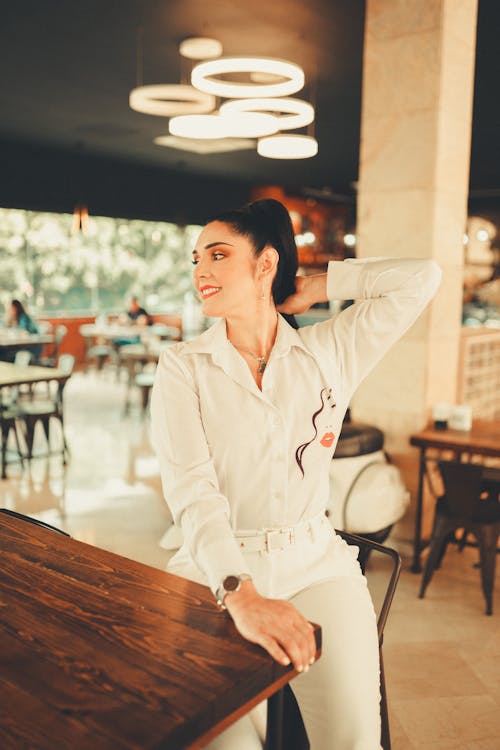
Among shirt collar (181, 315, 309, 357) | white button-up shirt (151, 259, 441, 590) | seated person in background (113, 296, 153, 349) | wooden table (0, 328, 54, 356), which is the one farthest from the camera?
seated person in background (113, 296, 153, 349)

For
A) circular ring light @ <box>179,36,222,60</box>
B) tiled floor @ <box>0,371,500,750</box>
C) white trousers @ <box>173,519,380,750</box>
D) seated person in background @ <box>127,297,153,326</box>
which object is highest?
circular ring light @ <box>179,36,222,60</box>

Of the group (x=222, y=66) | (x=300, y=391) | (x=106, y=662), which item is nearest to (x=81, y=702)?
(x=106, y=662)

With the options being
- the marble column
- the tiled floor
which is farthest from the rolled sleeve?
the marble column

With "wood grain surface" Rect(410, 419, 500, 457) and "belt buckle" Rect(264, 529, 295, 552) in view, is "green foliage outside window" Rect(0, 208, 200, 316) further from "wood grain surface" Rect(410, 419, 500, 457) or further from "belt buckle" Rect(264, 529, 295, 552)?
"belt buckle" Rect(264, 529, 295, 552)

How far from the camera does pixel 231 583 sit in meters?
1.33

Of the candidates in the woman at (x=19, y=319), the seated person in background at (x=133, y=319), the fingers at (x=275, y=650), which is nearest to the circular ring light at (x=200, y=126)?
the fingers at (x=275, y=650)

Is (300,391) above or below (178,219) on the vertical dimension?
below

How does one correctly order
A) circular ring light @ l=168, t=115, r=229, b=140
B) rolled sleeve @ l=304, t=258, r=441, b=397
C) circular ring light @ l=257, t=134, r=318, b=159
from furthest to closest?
1. circular ring light @ l=257, t=134, r=318, b=159
2. circular ring light @ l=168, t=115, r=229, b=140
3. rolled sleeve @ l=304, t=258, r=441, b=397

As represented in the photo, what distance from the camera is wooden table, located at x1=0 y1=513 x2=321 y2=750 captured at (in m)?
0.94

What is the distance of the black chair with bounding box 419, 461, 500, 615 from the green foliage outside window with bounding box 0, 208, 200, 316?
9.15 m

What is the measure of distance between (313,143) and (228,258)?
4.90 metres

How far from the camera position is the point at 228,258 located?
5.77 feet

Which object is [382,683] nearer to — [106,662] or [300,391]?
[300,391]

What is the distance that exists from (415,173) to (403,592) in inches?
88.5
